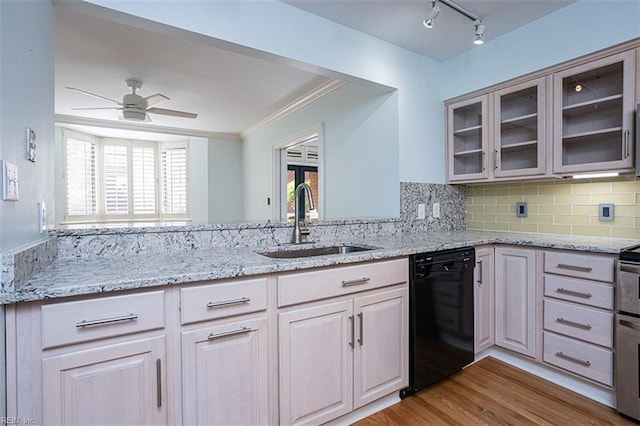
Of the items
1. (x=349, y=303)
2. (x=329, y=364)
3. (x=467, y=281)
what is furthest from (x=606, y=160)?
(x=329, y=364)

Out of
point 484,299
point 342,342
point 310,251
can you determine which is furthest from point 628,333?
point 310,251

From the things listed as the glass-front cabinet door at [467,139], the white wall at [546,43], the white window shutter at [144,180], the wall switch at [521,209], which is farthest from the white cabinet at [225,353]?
the white window shutter at [144,180]

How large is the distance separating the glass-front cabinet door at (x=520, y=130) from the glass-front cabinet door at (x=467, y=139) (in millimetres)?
108

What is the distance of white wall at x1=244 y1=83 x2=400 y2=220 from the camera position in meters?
2.75

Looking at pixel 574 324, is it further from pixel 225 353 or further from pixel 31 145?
pixel 31 145

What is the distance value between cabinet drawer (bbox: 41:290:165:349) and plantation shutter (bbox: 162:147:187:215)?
5.17m

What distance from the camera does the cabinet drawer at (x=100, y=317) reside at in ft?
3.34

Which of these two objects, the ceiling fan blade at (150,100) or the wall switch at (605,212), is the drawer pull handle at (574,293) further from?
the ceiling fan blade at (150,100)

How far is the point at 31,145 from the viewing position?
1192 millimetres

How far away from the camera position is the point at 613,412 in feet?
5.75

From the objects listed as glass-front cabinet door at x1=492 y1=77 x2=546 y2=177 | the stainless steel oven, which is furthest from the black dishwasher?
glass-front cabinet door at x1=492 y1=77 x2=546 y2=177

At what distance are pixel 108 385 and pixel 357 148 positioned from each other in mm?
2569

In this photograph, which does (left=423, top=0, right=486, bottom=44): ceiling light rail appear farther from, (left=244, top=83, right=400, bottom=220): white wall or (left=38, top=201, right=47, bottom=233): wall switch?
(left=38, top=201, right=47, bottom=233): wall switch

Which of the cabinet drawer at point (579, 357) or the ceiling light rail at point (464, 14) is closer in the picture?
the cabinet drawer at point (579, 357)
